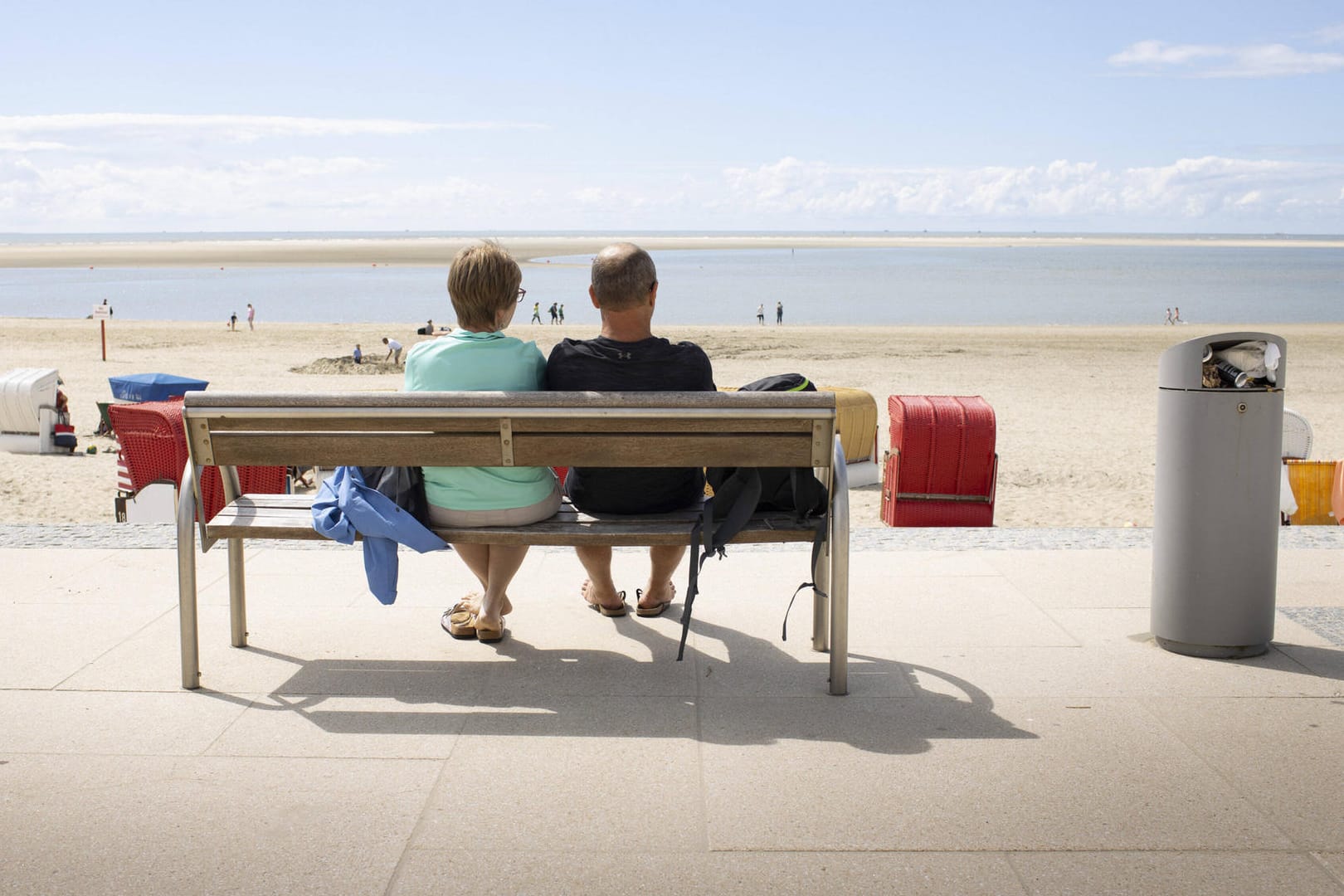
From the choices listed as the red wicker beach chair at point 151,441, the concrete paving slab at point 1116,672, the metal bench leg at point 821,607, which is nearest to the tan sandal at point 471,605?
the metal bench leg at point 821,607

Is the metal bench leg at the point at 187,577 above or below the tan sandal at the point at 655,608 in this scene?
above

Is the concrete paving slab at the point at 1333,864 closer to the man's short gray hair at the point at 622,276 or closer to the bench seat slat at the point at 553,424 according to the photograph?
the bench seat slat at the point at 553,424

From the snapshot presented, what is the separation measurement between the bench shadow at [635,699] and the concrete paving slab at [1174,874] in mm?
689

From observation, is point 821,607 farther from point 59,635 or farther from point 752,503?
point 59,635

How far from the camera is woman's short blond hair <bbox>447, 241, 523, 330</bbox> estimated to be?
12.9ft

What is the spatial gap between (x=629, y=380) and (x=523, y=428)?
17.5 inches

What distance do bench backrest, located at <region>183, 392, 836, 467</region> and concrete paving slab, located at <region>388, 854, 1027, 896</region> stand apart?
4.24ft

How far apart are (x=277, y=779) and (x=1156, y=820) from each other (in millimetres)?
2237

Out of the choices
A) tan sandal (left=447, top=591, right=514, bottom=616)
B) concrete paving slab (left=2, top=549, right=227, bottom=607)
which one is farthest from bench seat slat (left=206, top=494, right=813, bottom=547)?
concrete paving slab (left=2, top=549, right=227, bottom=607)

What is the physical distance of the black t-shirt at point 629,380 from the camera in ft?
13.0

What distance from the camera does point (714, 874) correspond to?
2.71 metres

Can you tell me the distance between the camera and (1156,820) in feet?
9.78

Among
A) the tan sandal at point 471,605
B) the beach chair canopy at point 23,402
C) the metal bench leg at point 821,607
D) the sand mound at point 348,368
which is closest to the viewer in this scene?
the metal bench leg at point 821,607

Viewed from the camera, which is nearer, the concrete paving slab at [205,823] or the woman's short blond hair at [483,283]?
the concrete paving slab at [205,823]
